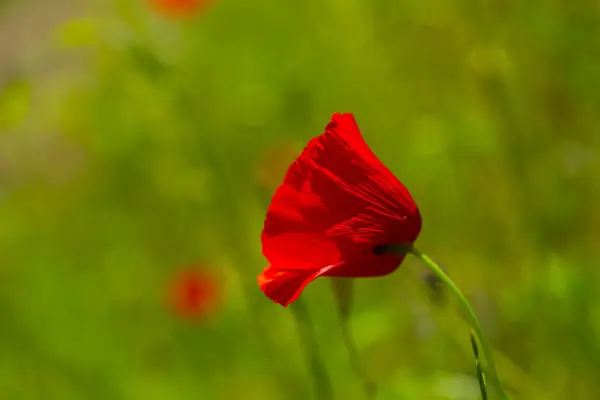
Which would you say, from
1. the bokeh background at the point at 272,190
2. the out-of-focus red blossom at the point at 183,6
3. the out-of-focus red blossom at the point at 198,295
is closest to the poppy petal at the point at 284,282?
the bokeh background at the point at 272,190

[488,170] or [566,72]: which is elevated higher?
[566,72]

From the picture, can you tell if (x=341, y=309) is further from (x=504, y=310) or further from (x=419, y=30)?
(x=419, y=30)

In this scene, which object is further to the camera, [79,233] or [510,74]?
[79,233]

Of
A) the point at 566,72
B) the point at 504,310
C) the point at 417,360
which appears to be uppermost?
the point at 566,72

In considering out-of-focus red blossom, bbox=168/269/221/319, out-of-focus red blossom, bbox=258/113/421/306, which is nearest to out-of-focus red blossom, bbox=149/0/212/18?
out-of-focus red blossom, bbox=168/269/221/319

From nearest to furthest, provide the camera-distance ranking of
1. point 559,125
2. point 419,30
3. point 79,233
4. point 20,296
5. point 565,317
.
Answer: point 565,317, point 559,125, point 419,30, point 20,296, point 79,233

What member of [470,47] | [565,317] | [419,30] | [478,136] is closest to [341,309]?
[565,317]

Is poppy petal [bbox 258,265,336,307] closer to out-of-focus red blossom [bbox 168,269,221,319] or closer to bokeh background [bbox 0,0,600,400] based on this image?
bokeh background [bbox 0,0,600,400]
